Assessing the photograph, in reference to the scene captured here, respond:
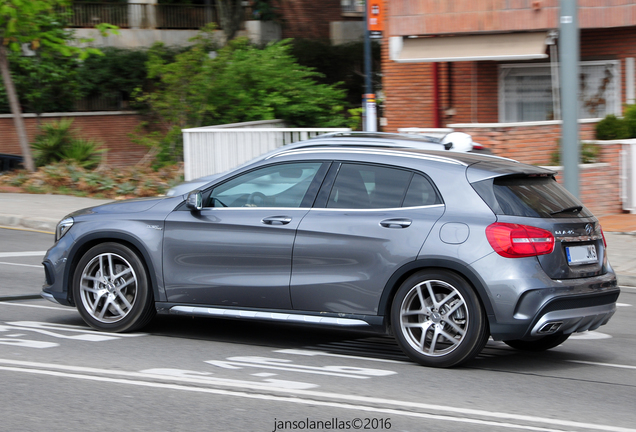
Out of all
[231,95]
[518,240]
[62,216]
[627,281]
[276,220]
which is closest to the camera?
[518,240]

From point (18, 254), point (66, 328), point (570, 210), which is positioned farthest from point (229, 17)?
point (570, 210)

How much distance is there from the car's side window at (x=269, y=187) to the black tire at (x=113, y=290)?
32.9 inches

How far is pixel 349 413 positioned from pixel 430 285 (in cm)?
137

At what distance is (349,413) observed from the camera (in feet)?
17.0

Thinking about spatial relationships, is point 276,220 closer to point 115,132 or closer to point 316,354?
point 316,354

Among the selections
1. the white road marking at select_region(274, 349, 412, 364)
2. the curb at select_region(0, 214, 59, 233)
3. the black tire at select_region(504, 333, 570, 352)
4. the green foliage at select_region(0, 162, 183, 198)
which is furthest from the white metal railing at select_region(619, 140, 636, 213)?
the white road marking at select_region(274, 349, 412, 364)

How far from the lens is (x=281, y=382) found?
230 inches

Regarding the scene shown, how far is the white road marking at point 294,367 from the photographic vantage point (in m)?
6.14

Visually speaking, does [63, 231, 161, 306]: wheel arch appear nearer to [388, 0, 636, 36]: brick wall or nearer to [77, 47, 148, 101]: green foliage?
[388, 0, 636, 36]: brick wall

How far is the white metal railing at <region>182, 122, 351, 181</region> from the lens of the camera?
1739 cm

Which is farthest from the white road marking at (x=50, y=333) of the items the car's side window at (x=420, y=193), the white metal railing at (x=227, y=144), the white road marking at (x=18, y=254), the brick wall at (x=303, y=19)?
the brick wall at (x=303, y=19)

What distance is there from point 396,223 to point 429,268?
393 mm

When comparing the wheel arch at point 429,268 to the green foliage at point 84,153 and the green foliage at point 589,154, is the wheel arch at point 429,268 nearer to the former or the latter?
the green foliage at point 589,154

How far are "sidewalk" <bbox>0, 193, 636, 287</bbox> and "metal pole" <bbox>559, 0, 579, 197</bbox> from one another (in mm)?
1182
